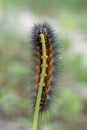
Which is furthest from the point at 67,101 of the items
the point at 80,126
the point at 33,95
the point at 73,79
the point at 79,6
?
the point at 79,6

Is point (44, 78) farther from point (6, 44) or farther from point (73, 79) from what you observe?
point (6, 44)

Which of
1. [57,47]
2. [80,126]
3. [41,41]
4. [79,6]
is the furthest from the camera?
[79,6]

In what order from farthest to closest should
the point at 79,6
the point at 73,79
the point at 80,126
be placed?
the point at 79,6 < the point at 73,79 < the point at 80,126

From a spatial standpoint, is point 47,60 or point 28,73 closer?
point 47,60

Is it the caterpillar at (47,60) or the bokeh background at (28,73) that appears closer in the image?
the caterpillar at (47,60)
